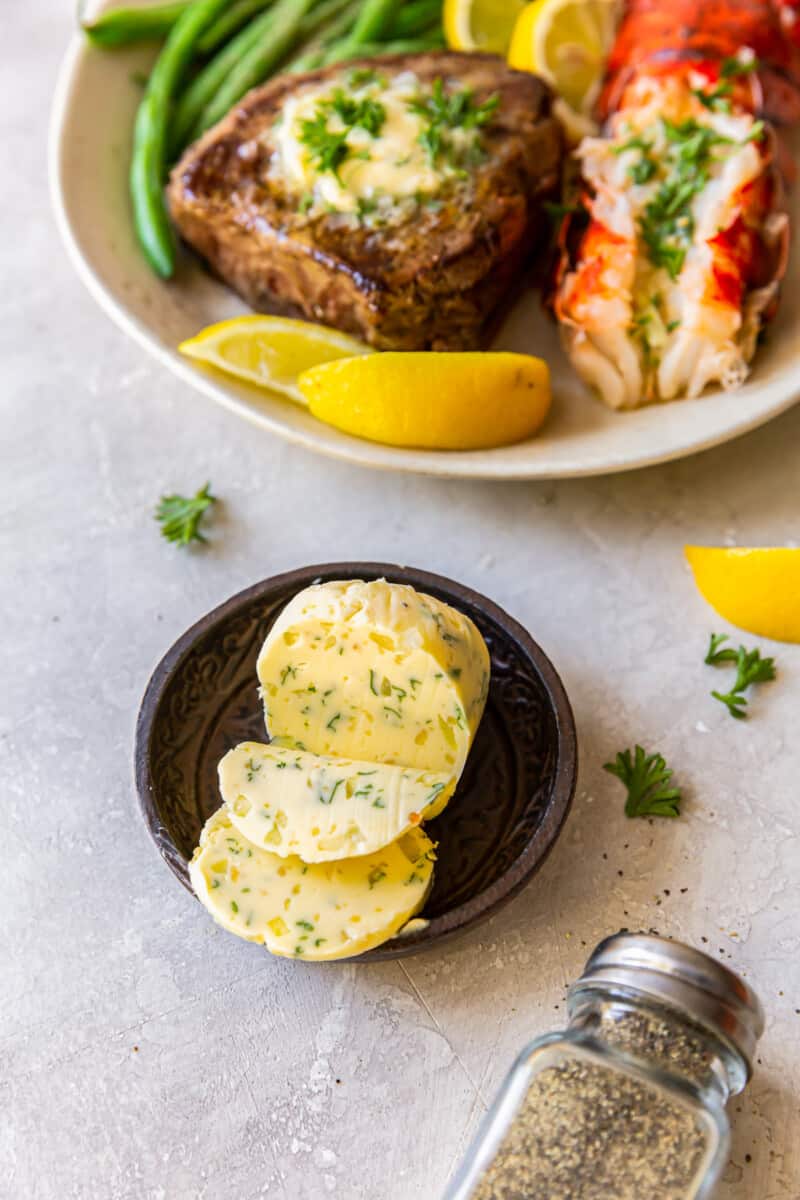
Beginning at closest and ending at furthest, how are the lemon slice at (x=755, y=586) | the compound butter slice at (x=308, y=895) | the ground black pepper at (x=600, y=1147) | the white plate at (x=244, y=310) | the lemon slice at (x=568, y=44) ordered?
the ground black pepper at (x=600, y=1147), the compound butter slice at (x=308, y=895), the lemon slice at (x=755, y=586), the white plate at (x=244, y=310), the lemon slice at (x=568, y=44)

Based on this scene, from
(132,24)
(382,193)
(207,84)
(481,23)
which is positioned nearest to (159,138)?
(207,84)

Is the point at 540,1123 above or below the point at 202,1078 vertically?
above

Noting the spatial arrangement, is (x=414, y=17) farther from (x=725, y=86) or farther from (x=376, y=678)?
(x=376, y=678)

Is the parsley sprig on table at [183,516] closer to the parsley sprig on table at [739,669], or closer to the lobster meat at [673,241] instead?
the lobster meat at [673,241]

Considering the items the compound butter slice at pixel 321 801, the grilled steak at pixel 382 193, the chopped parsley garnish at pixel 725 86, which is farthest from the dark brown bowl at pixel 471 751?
the chopped parsley garnish at pixel 725 86

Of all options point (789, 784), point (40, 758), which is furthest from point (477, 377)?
point (40, 758)

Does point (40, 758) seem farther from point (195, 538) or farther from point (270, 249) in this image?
point (270, 249)

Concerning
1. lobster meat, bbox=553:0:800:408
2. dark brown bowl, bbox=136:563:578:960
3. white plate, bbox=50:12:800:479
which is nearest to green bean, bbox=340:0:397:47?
white plate, bbox=50:12:800:479
